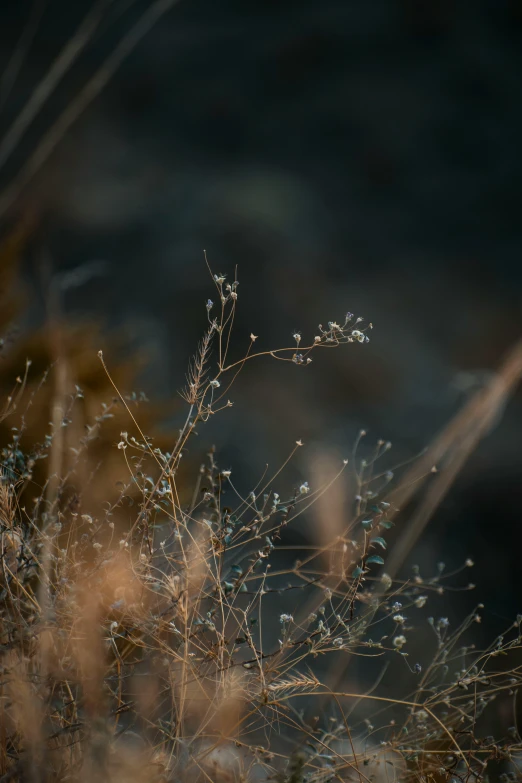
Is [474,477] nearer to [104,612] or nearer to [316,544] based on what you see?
[316,544]

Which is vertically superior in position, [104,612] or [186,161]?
[186,161]

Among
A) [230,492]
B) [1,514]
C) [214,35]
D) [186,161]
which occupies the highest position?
[214,35]

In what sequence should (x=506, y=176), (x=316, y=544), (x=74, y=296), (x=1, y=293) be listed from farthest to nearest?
(x=506, y=176) → (x=74, y=296) → (x=1, y=293) → (x=316, y=544)

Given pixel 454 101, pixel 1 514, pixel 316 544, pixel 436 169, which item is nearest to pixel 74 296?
pixel 316 544

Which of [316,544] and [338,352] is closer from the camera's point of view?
[316,544]

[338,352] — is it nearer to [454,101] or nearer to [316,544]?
[316,544]

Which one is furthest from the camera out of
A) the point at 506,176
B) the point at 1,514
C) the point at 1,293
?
the point at 506,176
